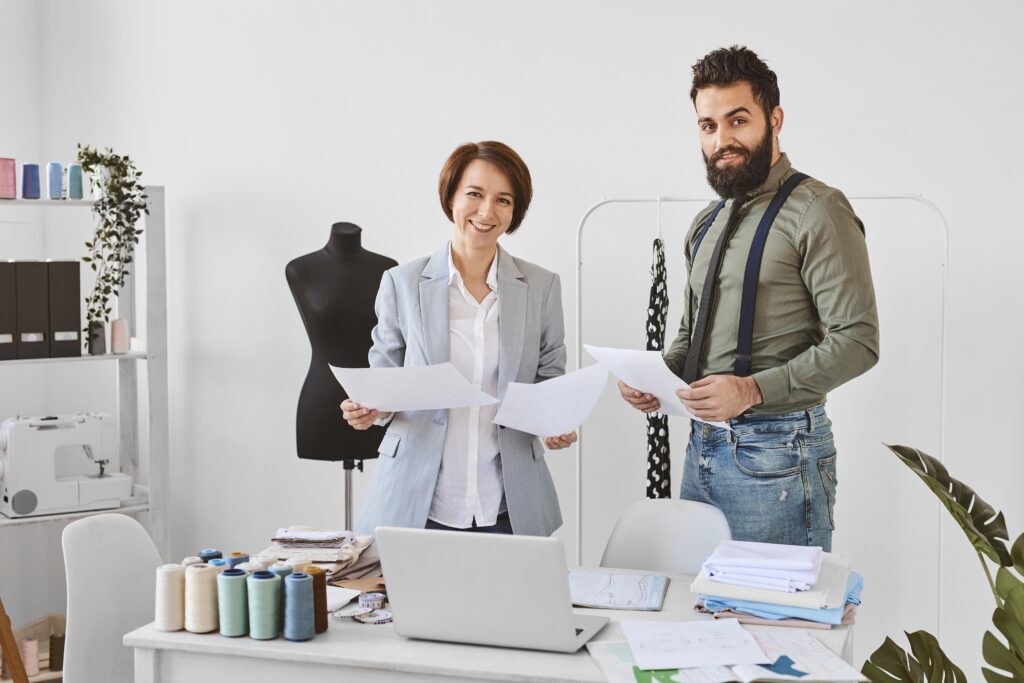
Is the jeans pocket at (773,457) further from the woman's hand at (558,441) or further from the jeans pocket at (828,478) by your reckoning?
the woman's hand at (558,441)

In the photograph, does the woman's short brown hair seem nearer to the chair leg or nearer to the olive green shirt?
the olive green shirt

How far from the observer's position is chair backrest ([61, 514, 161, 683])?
2.27 metres

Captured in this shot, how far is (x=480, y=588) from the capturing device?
1.82 meters

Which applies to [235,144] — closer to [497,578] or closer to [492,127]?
[492,127]

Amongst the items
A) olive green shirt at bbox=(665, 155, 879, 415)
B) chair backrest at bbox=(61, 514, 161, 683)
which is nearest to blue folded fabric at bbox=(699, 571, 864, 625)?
olive green shirt at bbox=(665, 155, 879, 415)

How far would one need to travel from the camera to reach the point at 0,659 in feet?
13.5

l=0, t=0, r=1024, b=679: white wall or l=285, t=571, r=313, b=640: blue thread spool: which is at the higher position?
l=0, t=0, r=1024, b=679: white wall

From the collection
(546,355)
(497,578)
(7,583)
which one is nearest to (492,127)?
(546,355)

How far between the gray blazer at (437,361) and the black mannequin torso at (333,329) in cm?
103

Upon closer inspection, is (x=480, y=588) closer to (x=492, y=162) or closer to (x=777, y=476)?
(x=777, y=476)

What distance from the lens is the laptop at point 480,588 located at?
69.9 inches

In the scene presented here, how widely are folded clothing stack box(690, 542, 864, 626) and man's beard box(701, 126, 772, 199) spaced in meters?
0.91

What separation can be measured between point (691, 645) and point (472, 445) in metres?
0.84

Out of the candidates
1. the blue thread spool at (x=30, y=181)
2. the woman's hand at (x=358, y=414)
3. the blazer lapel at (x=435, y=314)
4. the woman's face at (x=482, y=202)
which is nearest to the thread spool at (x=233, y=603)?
the woman's hand at (x=358, y=414)
